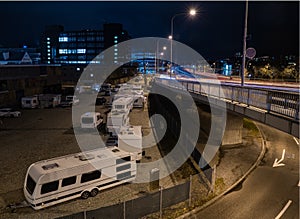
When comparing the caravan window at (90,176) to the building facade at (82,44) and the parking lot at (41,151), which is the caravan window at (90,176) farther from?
the building facade at (82,44)

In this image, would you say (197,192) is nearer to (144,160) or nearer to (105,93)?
(144,160)

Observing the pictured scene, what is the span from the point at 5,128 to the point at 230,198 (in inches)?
975

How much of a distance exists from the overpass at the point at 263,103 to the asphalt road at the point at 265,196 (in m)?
4.07

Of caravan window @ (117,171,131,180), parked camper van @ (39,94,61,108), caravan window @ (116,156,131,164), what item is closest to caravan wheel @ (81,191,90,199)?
caravan window @ (117,171,131,180)

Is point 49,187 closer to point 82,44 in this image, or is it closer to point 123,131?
point 123,131

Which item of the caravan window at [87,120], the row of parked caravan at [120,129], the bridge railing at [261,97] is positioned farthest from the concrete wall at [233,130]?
the caravan window at [87,120]

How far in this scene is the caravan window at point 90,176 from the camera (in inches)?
510

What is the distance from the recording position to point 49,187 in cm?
1202

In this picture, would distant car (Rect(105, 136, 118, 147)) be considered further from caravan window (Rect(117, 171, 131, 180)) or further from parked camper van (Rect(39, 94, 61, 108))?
parked camper van (Rect(39, 94, 61, 108))

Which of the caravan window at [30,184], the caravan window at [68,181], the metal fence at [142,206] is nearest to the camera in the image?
the metal fence at [142,206]


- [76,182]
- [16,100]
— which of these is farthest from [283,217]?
[16,100]

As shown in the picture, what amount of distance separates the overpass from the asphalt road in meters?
4.07

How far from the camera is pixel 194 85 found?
2370 centimetres

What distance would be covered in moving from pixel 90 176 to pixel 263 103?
30.3 ft
